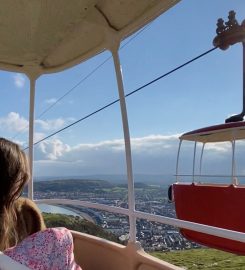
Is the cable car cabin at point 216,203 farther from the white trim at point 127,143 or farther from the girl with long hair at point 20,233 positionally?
the girl with long hair at point 20,233

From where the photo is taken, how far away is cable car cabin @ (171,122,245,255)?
15.5ft

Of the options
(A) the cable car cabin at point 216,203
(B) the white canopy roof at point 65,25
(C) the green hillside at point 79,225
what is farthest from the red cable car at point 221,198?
(B) the white canopy roof at point 65,25

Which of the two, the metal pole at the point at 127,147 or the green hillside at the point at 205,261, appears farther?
the green hillside at the point at 205,261

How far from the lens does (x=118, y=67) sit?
8.09ft

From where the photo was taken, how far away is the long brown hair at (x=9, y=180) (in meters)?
1.32

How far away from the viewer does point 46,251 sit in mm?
1242

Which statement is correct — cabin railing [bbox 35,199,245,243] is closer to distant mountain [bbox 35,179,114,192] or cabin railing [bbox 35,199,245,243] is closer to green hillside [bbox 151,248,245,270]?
distant mountain [bbox 35,179,114,192]

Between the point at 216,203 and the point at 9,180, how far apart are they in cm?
403

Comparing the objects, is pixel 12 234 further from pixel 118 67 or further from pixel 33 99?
pixel 33 99

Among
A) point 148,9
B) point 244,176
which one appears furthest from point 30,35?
point 244,176

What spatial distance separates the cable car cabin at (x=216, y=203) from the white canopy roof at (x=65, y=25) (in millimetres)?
2686

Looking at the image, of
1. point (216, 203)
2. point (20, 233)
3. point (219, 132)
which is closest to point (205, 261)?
point (216, 203)

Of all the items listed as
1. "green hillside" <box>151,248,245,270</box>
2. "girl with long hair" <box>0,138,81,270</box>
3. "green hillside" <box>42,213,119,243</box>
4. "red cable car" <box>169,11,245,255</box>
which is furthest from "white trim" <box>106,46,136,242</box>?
"green hillside" <box>151,248,245,270</box>

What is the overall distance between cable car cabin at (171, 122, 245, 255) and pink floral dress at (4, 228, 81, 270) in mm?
3740
